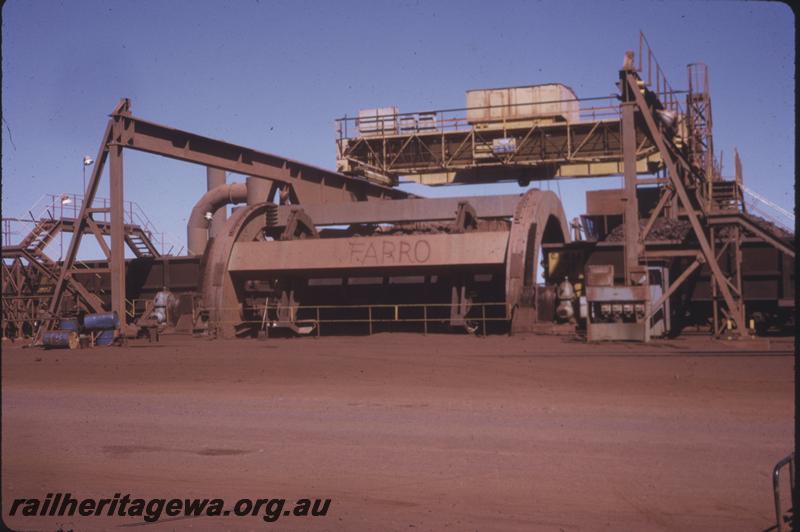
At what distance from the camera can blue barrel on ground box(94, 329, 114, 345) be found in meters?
23.2

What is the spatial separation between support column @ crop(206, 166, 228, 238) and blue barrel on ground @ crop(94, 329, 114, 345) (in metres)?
13.6

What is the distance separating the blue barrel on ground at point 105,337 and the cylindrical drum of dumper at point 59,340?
0.62 metres

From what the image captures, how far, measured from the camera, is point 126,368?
16672 millimetres

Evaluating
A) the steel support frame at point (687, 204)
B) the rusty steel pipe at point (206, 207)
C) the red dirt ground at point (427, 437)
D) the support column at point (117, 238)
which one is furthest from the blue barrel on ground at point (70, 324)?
the steel support frame at point (687, 204)

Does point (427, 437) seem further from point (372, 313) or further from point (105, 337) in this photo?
point (372, 313)

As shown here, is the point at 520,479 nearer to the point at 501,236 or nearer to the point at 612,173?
the point at 501,236

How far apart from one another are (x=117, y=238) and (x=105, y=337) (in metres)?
3.02

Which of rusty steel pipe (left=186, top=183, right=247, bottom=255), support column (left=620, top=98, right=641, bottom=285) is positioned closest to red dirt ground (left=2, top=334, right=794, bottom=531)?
support column (left=620, top=98, right=641, bottom=285)

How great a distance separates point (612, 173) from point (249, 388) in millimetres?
23724

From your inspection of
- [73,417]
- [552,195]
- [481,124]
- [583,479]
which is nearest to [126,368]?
[73,417]

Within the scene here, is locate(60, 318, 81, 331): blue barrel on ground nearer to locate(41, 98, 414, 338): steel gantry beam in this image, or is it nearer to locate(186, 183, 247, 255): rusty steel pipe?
locate(41, 98, 414, 338): steel gantry beam

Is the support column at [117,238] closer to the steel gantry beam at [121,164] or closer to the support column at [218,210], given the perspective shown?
the steel gantry beam at [121,164]

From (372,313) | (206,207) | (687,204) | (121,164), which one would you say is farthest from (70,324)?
(687,204)

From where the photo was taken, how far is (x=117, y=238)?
2448 centimetres
